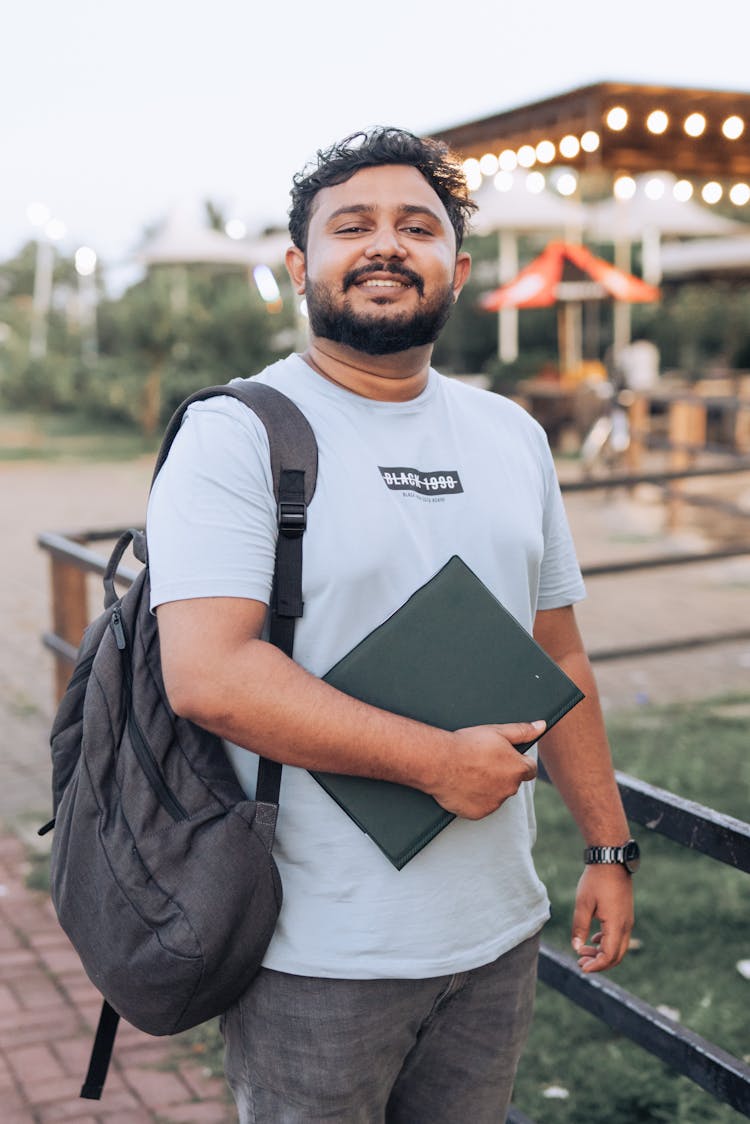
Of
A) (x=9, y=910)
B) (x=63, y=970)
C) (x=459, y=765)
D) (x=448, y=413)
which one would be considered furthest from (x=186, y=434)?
(x=9, y=910)

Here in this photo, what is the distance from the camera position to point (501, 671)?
1.72 m

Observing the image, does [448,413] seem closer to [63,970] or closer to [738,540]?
[63,970]

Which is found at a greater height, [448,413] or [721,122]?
[721,122]

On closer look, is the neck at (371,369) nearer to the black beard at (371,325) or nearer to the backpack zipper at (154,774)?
the black beard at (371,325)

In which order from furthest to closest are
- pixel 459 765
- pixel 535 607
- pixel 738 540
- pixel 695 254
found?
pixel 695 254
pixel 738 540
pixel 535 607
pixel 459 765

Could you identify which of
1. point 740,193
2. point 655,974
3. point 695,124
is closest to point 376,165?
point 655,974

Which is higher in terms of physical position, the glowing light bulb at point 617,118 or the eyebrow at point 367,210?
the glowing light bulb at point 617,118

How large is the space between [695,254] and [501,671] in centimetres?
1851


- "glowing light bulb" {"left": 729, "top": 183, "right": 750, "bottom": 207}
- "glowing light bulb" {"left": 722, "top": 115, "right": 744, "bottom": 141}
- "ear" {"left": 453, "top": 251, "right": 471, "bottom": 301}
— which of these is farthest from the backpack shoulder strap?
"glowing light bulb" {"left": 729, "top": 183, "right": 750, "bottom": 207}

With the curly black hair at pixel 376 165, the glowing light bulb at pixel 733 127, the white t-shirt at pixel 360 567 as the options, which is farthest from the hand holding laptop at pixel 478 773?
the glowing light bulb at pixel 733 127

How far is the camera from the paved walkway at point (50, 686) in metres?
3.16

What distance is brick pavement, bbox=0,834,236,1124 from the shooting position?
3.06 meters

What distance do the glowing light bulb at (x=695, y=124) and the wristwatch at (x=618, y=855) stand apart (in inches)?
287

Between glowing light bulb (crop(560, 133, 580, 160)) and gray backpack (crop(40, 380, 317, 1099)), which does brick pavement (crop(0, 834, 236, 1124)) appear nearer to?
gray backpack (crop(40, 380, 317, 1099))
